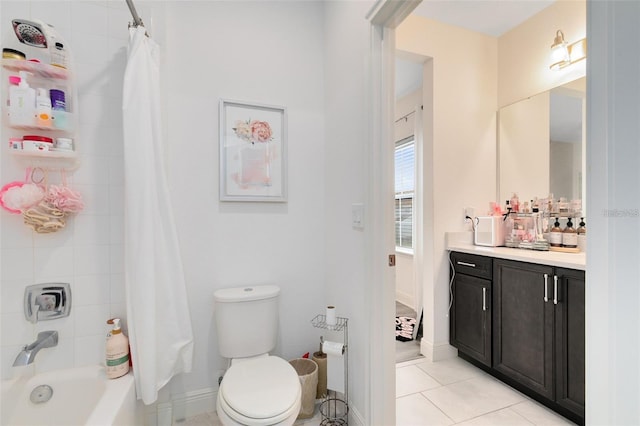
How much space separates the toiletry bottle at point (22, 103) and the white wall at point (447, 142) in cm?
229

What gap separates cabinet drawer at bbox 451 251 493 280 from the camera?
7.00 ft

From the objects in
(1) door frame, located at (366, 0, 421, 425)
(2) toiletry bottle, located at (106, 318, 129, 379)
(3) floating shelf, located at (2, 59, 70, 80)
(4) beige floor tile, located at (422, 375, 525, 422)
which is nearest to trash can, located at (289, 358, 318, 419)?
(1) door frame, located at (366, 0, 421, 425)

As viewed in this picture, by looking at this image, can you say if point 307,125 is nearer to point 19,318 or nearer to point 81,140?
point 81,140

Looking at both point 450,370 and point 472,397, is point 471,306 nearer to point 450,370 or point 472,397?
point 450,370

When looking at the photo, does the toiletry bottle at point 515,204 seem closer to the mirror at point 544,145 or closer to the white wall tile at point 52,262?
the mirror at point 544,145

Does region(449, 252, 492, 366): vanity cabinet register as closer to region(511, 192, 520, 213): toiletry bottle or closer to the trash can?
region(511, 192, 520, 213): toiletry bottle

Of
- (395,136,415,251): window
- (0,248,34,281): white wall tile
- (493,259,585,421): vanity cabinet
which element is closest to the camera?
(0,248,34,281): white wall tile

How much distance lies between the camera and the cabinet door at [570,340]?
1.57 metres

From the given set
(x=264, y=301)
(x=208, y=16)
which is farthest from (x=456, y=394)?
(x=208, y=16)

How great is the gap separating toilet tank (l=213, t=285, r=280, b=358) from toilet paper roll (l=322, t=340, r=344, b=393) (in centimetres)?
37

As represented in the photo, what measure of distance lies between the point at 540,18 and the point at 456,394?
287cm

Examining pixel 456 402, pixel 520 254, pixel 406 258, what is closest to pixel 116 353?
pixel 456 402

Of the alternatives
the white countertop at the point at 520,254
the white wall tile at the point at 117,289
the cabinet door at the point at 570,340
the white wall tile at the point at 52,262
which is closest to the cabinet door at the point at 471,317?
the white countertop at the point at 520,254

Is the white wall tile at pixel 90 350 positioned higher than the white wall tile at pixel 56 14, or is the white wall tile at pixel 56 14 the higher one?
the white wall tile at pixel 56 14
